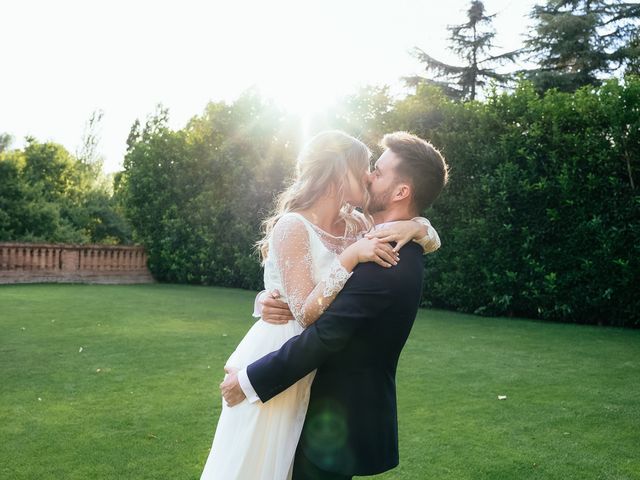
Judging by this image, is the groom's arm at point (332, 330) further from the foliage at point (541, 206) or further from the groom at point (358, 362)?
the foliage at point (541, 206)

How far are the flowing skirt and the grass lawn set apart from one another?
6.06ft

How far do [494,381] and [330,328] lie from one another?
16.2ft

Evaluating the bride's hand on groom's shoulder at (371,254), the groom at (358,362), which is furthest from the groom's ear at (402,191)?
the bride's hand on groom's shoulder at (371,254)

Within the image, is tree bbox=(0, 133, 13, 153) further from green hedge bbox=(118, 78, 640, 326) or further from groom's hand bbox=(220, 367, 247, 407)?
groom's hand bbox=(220, 367, 247, 407)

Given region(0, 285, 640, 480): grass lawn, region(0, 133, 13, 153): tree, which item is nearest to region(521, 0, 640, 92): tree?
region(0, 285, 640, 480): grass lawn

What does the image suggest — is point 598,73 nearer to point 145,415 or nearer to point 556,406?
point 556,406

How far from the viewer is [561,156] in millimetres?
11047

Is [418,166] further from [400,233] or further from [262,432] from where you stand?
[262,432]

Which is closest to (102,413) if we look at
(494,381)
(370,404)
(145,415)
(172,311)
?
(145,415)

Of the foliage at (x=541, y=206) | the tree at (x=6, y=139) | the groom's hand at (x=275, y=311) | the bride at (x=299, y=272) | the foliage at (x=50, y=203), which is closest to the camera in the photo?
the bride at (x=299, y=272)

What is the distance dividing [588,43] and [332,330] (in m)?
25.4

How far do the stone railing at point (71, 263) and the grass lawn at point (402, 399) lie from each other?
8586mm

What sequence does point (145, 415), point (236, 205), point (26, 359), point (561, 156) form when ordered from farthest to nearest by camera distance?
point (236, 205)
point (561, 156)
point (26, 359)
point (145, 415)

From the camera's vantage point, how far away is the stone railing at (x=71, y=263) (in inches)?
700
